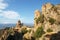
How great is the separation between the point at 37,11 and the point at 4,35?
24652 mm

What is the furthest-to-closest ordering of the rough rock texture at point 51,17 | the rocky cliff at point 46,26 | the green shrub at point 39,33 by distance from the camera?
the green shrub at point 39,33 < the rough rock texture at point 51,17 < the rocky cliff at point 46,26

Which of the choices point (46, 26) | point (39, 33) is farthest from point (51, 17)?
point (39, 33)

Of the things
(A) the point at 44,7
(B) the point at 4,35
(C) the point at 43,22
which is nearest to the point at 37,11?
(A) the point at 44,7

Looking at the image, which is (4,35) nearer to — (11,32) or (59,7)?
(11,32)

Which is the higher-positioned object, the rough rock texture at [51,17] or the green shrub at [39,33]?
the rough rock texture at [51,17]

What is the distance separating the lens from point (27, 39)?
310 feet

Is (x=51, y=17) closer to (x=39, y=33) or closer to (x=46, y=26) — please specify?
(x=46, y=26)

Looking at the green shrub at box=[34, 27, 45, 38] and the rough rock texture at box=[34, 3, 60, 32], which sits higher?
the rough rock texture at box=[34, 3, 60, 32]

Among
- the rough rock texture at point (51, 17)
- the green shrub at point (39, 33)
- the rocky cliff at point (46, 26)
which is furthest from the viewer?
the green shrub at point (39, 33)

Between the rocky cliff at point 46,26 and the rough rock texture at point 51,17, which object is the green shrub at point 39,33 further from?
the rough rock texture at point 51,17

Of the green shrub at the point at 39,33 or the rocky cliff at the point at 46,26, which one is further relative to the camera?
the green shrub at the point at 39,33

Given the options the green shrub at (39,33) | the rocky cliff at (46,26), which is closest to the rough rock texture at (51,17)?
the rocky cliff at (46,26)

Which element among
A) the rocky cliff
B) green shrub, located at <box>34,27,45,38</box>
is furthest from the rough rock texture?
green shrub, located at <box>34,27,45,38</box>

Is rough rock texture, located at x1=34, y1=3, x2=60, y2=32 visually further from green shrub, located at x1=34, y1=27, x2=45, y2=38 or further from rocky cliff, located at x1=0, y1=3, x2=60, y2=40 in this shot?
green shrub, located at x1=34, y1=27, x2=45, y2=38
